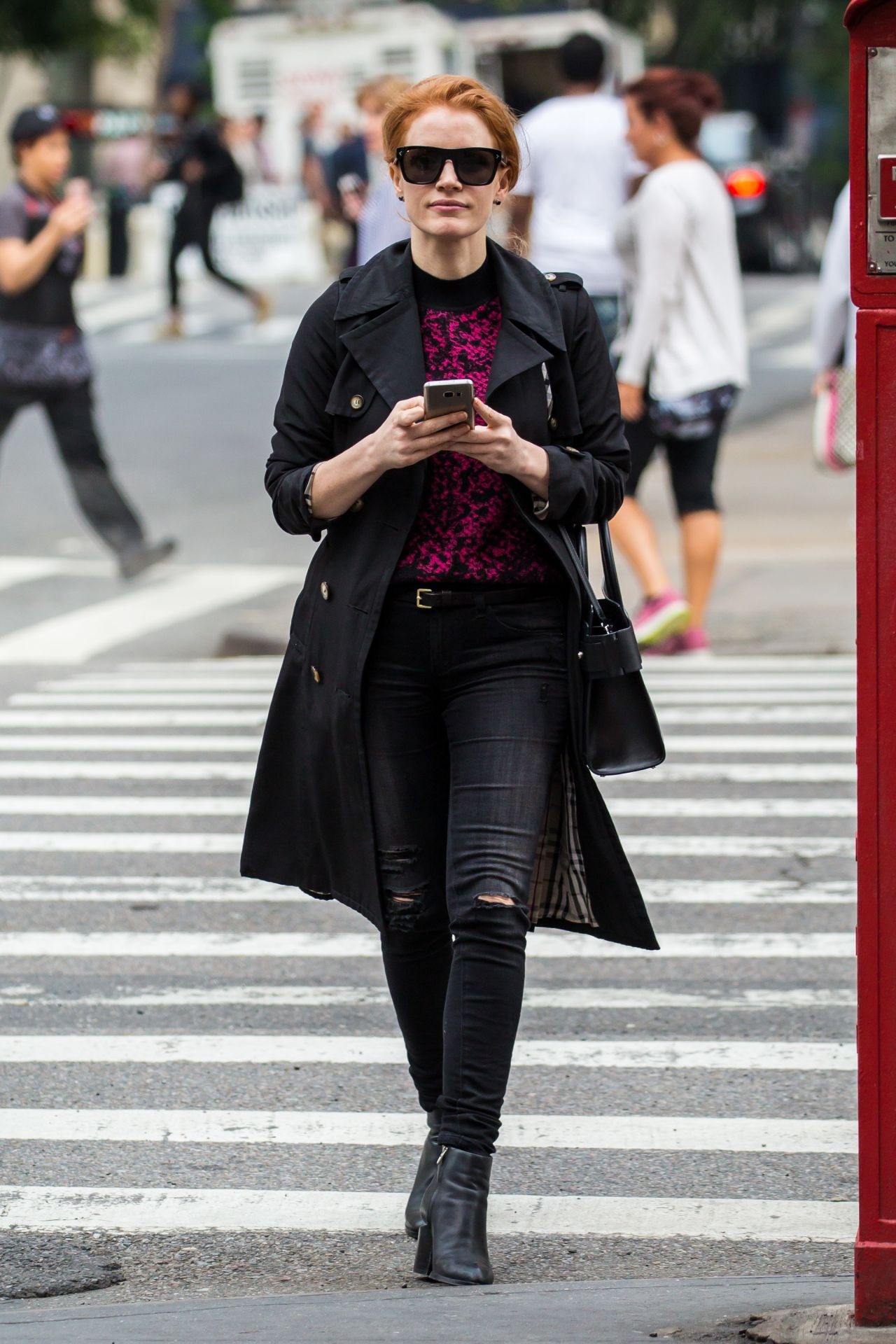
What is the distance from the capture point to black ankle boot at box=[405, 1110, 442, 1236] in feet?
12.7

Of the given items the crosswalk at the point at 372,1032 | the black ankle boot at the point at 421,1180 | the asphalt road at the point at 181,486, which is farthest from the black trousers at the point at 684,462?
the black ankle boot at the point at 421,1180

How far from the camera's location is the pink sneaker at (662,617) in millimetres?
9438

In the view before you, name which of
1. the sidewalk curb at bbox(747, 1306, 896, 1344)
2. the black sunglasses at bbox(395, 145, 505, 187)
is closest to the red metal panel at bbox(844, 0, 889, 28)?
the black sunglasses at bbox(395, 145, 505, 187)

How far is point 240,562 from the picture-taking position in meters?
12.7

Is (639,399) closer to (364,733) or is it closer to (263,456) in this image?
(364,733)

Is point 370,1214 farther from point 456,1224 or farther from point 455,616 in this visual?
point 455,616

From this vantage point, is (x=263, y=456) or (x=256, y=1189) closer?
(x=256, y=1189)

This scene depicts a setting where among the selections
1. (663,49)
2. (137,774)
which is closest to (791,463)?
(137,774)

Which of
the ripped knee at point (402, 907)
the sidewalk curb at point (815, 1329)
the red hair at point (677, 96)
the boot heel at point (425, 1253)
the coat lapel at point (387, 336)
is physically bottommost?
the boot heel at point (425, 1253)

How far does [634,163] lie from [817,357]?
199 cm

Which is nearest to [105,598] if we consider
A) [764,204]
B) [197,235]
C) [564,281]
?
[564,281]

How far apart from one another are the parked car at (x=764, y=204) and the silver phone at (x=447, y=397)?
85.6 ft

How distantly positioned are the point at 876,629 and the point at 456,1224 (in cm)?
124

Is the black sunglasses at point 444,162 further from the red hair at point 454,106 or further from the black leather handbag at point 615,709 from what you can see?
the black leather handbag at point 615,709
